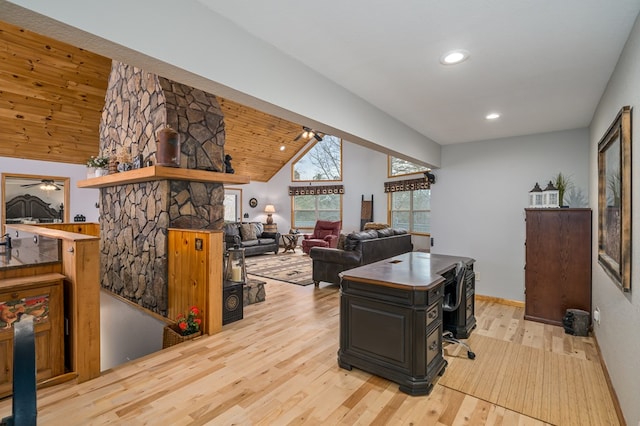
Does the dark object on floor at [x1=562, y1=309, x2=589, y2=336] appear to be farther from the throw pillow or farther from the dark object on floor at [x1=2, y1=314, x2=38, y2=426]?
the throw pillow

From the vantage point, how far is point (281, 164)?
10641 mm

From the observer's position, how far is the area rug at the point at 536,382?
6.78 ft

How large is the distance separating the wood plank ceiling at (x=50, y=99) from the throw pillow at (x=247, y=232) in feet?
9.15

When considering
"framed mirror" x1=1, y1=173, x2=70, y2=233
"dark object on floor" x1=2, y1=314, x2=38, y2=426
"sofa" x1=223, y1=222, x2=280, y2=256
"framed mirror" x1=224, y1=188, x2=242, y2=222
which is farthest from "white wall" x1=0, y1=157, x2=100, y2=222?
"dark object on floor" x1=2, y1=314, x2=38, y2=426

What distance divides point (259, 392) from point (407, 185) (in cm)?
651

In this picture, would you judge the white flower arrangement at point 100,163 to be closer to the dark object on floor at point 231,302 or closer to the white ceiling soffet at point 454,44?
the dark object on floor at point 231,302

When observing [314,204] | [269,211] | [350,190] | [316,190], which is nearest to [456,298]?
[350,190]

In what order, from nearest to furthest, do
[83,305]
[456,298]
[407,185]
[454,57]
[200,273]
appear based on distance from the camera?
1. [454,57]
2. [83,305]
3. [456,298]
4. [200,273]
5. [407,185]

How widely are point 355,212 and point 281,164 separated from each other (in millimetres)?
3185

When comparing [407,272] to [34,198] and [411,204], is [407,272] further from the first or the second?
[34,198]

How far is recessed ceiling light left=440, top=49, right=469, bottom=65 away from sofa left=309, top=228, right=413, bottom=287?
10.6ft

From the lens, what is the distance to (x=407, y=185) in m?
7.84

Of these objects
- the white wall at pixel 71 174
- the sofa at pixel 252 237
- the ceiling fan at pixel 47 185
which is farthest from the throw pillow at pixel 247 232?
the ceiling fan at pixel 47 185

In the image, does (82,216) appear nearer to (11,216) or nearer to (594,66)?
(11,216)
